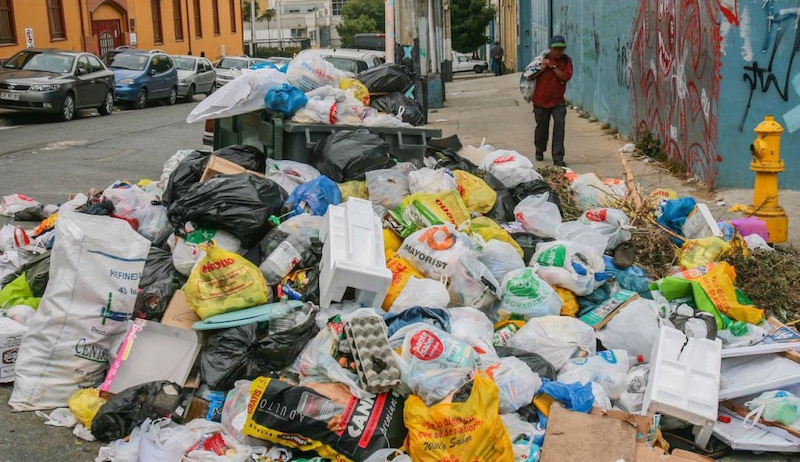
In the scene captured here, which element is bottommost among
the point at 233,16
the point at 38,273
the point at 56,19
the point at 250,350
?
the point at 250,350

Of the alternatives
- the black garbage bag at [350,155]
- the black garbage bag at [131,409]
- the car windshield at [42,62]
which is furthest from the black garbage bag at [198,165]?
the car windshield at [42,62]

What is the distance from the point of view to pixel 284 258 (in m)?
4.89

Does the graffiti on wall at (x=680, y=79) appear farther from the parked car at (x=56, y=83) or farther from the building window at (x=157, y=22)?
the building window at (x=157, y=22)

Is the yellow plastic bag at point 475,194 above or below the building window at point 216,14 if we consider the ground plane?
below

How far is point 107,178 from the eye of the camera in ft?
33.0

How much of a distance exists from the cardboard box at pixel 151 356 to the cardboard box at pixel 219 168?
1658 millimetres

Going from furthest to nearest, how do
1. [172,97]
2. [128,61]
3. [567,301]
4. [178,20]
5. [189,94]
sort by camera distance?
[178,20] < [189,94] < [172,97] < [128,61] < [567,301]

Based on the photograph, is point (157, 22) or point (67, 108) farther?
point (157, 22)

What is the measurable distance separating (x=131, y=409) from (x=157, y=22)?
111 feet

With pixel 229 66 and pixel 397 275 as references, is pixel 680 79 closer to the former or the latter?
pixel 397 275

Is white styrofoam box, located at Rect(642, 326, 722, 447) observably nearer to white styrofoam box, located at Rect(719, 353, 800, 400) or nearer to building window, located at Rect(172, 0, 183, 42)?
white styrofoam box, located at Rect(719, 353, 800, 400)

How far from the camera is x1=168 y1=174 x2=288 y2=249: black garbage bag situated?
5.22m

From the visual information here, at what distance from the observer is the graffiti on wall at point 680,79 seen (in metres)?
8.36

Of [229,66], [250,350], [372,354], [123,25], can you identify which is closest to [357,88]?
[250,350]
